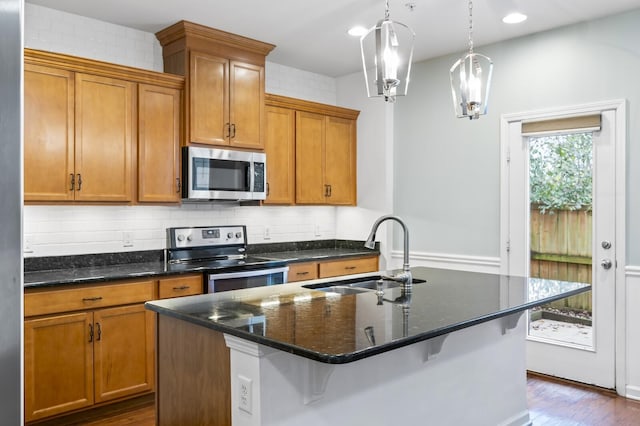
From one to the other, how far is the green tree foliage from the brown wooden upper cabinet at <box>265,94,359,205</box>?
1.81 metres

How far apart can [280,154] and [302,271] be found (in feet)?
3.60

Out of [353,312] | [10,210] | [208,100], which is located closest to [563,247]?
[353,312]

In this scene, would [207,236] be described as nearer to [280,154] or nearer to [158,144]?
[158,144]

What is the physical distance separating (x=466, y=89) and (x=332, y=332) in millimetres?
1313

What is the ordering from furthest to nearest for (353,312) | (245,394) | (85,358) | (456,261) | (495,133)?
(456,261) < (495,133) < (85,358) < (353,312) < (245,394)

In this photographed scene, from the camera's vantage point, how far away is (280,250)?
5035 millimetres

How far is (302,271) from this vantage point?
4461 mm

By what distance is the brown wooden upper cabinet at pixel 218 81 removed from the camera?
3.91 meters

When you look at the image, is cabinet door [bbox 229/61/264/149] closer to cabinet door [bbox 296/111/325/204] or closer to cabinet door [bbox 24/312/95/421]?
cabinet door [bbox 296/111/325/204]

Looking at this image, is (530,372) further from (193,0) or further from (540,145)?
(193,0)

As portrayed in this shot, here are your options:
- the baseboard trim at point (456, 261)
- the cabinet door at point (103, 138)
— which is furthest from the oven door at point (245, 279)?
the baseboard trim at point (456, 261)

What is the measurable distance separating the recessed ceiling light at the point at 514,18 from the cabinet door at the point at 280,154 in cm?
198

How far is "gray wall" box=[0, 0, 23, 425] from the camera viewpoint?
500 mm

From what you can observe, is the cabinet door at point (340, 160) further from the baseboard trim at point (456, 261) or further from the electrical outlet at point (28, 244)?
the electrical outlet at point (28, 244)
